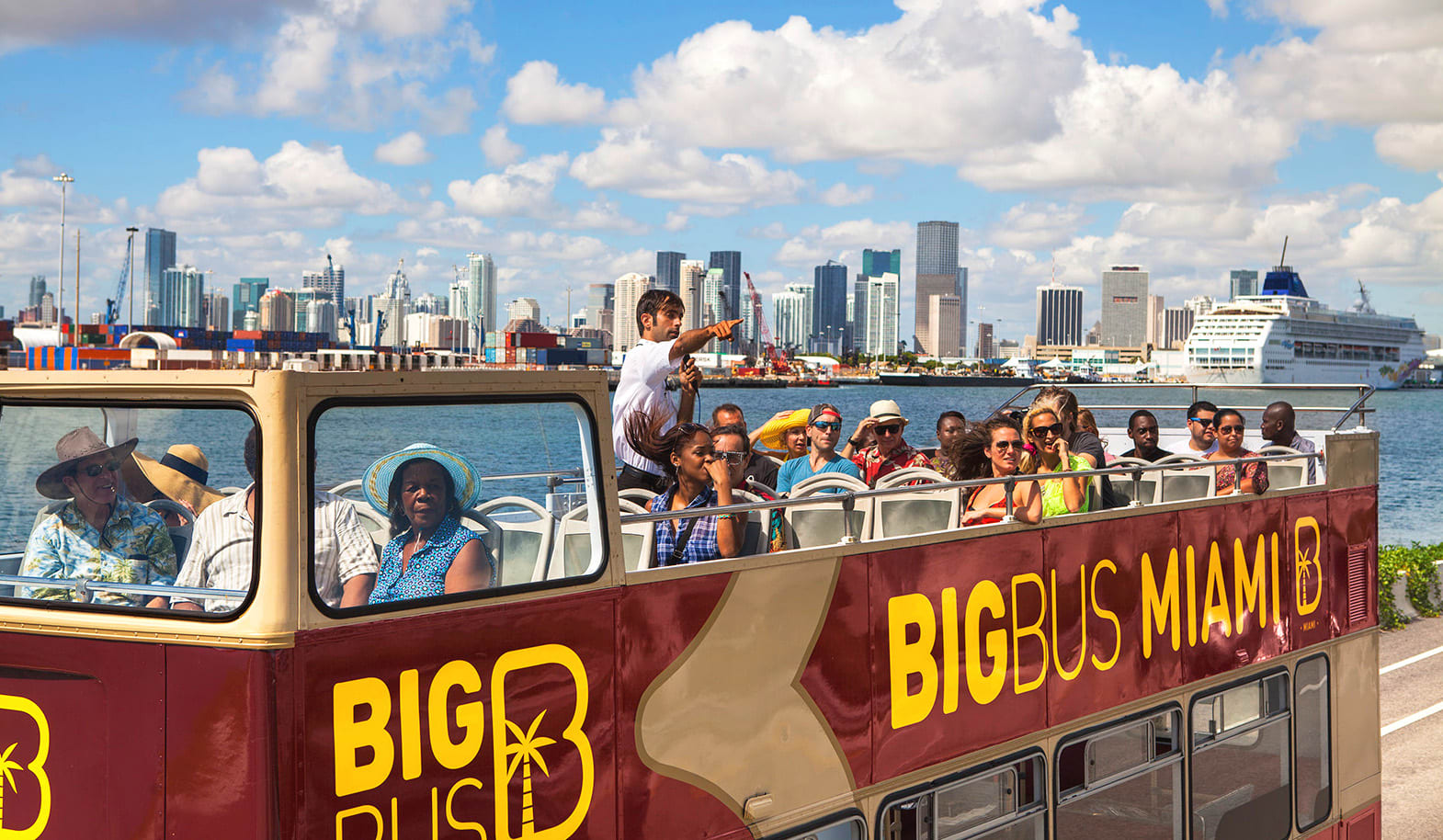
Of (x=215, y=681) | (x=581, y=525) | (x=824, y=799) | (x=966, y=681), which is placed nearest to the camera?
(x=215, y=681)

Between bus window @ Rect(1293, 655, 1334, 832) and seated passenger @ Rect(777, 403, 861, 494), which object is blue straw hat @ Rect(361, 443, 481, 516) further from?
bus window @ Rect(1293, 655, 1334, 832)

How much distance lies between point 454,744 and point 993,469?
3554 millimetres

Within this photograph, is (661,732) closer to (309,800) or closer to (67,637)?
(309,800)

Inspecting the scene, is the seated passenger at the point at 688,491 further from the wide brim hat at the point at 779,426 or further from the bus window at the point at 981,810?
the wide brim hat at the point at 779,426

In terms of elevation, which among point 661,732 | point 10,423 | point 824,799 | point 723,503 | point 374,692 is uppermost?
point 10,423

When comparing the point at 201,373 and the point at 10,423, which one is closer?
the point at 201,373

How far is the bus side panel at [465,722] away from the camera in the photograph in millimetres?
3328

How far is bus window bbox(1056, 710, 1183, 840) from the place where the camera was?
5867 millimetres

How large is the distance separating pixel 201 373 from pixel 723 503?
204 cm

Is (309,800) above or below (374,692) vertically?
below

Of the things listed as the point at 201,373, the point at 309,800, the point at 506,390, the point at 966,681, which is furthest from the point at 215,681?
the point at 966,681

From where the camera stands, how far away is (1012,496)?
5.63m

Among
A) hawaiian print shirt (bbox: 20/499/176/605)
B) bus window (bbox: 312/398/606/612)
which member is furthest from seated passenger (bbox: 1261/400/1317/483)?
hawaiian print shirt (bbox: 20/499/176/605)

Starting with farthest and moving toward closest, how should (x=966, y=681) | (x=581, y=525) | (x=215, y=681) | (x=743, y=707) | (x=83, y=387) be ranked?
(x=966, y=681)
(x=743, y=707)
(x=581, y=525)
(x=83, y=387)
(x=215, y=681)
